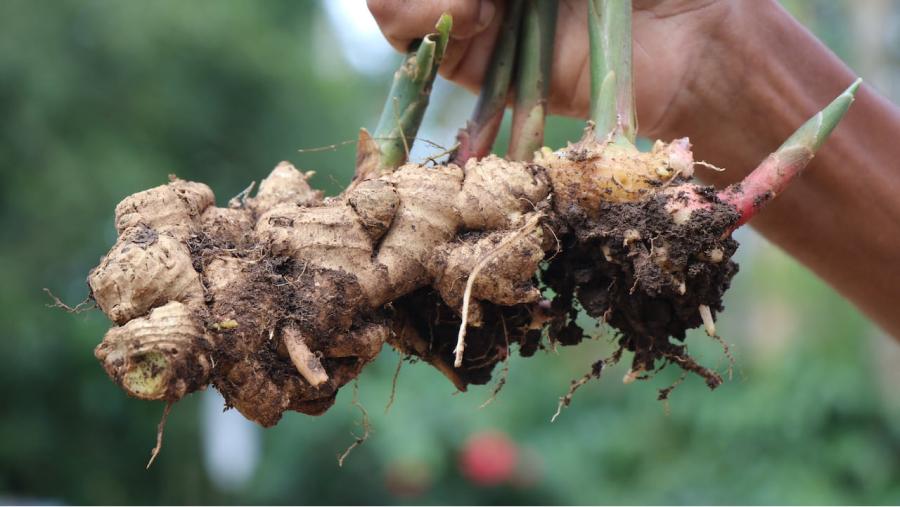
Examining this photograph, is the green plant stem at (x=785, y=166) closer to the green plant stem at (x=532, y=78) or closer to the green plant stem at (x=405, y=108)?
the green plant stem at (x=532, y=78)

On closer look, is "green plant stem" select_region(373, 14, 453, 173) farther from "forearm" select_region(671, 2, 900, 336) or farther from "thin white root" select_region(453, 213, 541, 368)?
"forearm" select_region(671, 2, 900, 336)

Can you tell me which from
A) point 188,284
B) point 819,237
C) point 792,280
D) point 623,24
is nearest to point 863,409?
point 792,280

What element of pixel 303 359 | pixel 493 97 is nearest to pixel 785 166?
pixel 493 97

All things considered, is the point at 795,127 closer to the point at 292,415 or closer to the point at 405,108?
the point at 405,108

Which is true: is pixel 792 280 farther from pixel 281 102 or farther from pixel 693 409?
pixel 281 102

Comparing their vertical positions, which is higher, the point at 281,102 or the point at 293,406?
the point at 281,102

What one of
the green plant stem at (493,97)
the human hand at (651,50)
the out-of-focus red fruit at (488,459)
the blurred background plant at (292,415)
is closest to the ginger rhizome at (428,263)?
the green plant stem at (493,97)

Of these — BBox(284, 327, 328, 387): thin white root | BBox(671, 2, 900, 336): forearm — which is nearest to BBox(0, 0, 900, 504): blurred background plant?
BBox(671, 2, 900, 336): forearm
